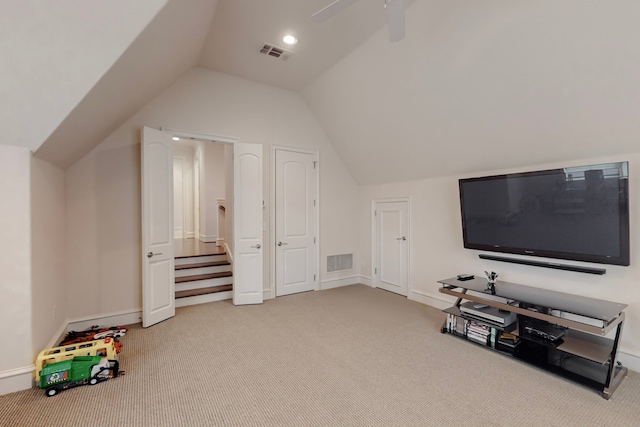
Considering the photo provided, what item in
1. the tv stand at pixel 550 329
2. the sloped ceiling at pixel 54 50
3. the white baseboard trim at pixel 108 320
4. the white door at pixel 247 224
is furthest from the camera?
the white door at pixel 247 224

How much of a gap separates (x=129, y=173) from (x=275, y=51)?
2379 millimetres

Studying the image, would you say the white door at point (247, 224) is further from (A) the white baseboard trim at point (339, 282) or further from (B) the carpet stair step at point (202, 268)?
(A) the white baseboard trim at point (339, 282)

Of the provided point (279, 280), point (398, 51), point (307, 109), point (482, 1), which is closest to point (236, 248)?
point (279, 280)

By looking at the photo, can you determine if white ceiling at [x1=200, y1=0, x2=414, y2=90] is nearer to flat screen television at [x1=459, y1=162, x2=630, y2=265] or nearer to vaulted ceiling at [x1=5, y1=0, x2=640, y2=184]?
vaulted ceiling at [x1=5, y1=0, x2=640, y2=184]

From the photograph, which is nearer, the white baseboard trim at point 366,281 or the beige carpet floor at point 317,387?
the beige carpet floor at point 317,387

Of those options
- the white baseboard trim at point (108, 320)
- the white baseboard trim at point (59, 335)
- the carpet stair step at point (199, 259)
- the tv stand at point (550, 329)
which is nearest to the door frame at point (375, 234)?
the tv stand at point (550, 329)

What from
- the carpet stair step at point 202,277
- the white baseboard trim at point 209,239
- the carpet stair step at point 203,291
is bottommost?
the carpet stair step at point 203,291

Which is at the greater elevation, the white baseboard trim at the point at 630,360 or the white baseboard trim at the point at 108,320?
the white baseboard trim at the point at 108,320

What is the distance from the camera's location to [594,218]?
103 inches

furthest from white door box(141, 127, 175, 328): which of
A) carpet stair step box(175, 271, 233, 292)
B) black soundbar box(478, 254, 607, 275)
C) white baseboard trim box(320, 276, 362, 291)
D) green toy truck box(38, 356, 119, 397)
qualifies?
black soundbar box(478, 254, 607, 275)

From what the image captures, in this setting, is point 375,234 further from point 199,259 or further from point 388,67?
point 199,259

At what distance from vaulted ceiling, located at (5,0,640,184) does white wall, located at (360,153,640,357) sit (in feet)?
0.86

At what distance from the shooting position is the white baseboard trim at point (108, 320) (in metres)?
3.34

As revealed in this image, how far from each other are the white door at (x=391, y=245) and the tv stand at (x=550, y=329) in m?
1.49
